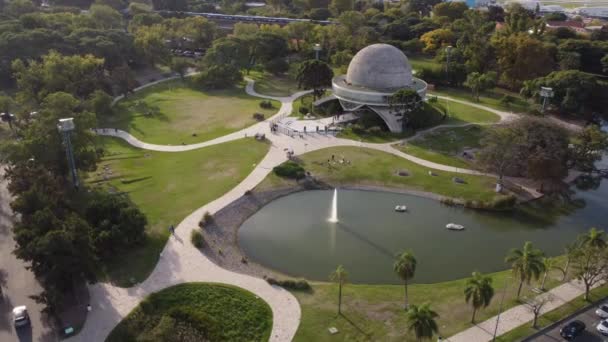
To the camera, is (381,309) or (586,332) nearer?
(586,332)

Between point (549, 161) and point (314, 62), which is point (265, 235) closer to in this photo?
point (549, 161)

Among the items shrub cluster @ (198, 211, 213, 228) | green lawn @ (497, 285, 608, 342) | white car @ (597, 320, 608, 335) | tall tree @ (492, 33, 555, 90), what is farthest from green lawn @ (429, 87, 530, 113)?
shrub cluster @ (198, 211, 213, 228)

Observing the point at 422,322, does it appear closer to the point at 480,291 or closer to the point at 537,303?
the point at 480,291

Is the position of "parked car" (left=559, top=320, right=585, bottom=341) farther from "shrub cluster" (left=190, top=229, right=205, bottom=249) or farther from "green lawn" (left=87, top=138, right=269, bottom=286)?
"green lawn" (left=87, top=138, right=269, bottom=286)

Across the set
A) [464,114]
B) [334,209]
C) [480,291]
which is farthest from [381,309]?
[464,114]

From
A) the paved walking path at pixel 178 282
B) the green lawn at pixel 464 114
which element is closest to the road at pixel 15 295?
the paved walking path at pixel 178 282

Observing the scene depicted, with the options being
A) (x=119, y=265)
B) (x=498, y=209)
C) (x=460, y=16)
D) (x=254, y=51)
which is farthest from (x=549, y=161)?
(x=460, y=16)

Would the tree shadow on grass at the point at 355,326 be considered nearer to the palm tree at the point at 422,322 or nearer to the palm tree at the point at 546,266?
the palm tree at the point at 422,322
